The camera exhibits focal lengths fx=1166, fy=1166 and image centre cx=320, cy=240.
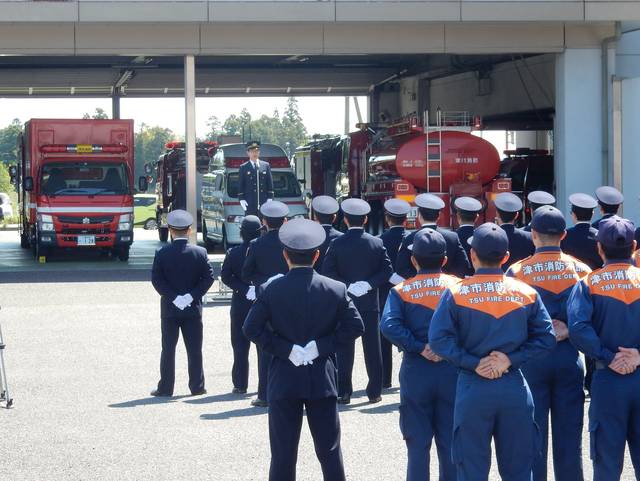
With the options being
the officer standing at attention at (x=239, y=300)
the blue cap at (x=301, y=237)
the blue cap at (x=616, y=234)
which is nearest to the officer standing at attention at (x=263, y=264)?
the officer standing at attention at (x=239, y=300)

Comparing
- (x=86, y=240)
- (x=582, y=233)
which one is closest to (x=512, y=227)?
(x=582, y=233)

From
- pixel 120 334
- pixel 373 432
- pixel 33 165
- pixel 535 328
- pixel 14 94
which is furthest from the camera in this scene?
pixel 14 94

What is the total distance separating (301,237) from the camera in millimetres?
6785

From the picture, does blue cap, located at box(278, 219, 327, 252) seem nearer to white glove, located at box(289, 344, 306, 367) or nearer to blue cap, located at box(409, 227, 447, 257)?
white glove, located at box(289, 344, 306, 367)

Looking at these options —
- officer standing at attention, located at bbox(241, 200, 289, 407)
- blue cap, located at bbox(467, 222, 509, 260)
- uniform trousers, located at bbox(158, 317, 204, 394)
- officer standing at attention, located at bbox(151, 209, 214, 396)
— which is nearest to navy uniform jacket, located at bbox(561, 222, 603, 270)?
officer standing at attention, located at bbox(241, 200, 289, 407)

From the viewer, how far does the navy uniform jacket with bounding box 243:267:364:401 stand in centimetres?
676

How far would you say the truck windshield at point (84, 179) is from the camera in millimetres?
27016

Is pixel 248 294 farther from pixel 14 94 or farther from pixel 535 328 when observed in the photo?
pixel 14 94

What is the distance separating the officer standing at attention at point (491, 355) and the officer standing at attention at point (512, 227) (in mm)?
4560

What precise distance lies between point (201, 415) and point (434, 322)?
4.47 m

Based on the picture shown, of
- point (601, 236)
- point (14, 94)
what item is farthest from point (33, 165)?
point (601, 236)

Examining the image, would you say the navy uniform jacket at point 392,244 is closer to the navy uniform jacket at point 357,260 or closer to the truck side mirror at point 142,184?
the navy uniform jacket at point 357,260

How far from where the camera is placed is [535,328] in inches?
253

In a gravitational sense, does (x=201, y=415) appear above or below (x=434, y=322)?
below
